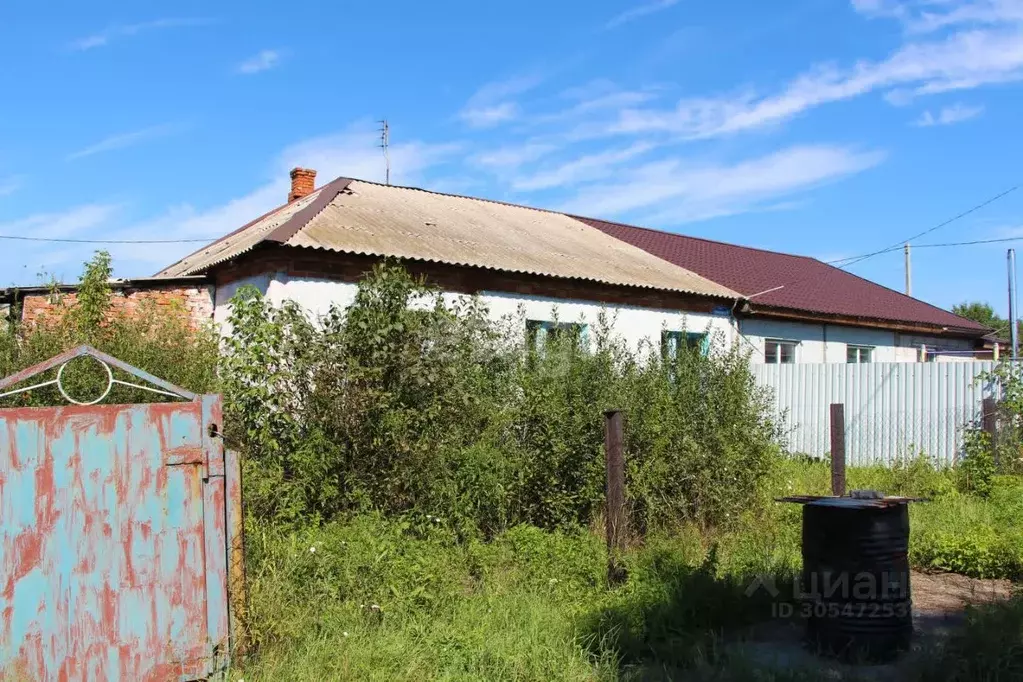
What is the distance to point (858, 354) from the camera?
18609mm

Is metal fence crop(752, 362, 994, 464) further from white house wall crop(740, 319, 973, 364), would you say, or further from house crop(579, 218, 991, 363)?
house crop(579, 218, 991, 363)

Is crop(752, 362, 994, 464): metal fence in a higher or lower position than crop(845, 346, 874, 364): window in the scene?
lower

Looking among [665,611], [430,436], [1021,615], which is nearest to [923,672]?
[1021,615]

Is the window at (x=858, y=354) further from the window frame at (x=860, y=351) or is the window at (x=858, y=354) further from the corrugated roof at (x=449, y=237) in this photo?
the corrugated roof at (x=449, y=237)

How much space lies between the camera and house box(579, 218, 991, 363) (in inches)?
642

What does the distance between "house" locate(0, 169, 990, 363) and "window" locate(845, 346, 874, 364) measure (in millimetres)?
32

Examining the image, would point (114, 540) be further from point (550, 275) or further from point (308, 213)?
point (550, 275)

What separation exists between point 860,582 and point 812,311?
1257 centimetres

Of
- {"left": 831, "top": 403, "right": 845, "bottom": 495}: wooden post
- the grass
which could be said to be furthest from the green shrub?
the grass

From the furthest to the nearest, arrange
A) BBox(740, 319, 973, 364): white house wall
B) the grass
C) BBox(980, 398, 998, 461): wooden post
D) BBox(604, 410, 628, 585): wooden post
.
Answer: BBox(740, 319, 973, 364): white house wall < BBox(980, 398, 998, 461): wooden post < BBox(604, 410, 628, 585): wooden post < the grass

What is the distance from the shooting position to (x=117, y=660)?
4.02 m

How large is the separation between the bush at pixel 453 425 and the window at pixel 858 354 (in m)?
11.8

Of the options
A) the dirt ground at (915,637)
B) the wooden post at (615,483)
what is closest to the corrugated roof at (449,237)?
the wooden post at (615,483)

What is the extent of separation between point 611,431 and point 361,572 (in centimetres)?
204
